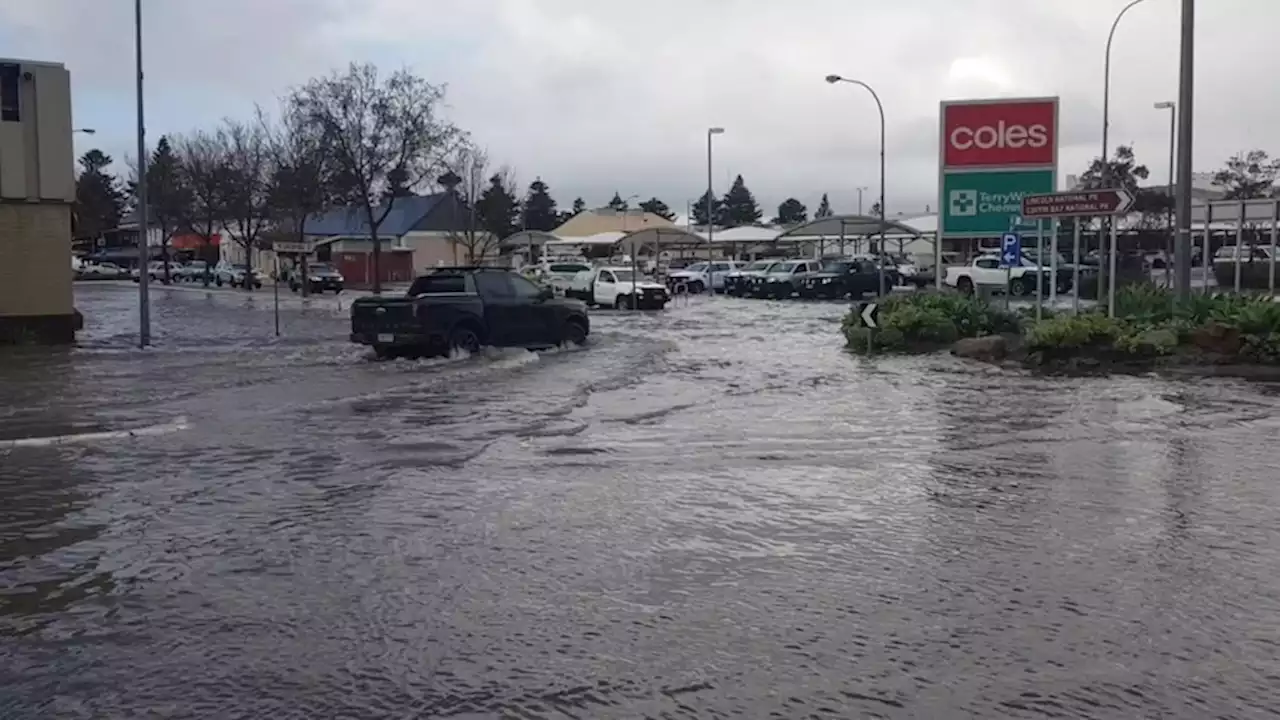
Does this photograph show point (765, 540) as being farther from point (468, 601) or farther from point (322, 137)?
point (322, 137)

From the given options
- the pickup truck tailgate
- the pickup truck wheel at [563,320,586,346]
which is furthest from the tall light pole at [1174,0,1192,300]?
the pickup truck tailgate

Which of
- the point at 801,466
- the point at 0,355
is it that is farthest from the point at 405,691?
the point at 0,355

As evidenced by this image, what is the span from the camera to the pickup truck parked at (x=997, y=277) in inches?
1772

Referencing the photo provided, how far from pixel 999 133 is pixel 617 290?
1940 cm

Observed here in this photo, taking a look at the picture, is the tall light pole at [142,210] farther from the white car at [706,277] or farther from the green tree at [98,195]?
the green tree at [98,195]

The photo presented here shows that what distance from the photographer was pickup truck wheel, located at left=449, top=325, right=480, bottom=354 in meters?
21.7

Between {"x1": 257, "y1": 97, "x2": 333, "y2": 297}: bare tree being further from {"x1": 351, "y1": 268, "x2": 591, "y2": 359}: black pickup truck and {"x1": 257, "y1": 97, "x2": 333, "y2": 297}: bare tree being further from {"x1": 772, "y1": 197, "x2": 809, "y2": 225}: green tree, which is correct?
{"x1": 772, "y1": 197, "x2": 809, "y2": 225}: green tree

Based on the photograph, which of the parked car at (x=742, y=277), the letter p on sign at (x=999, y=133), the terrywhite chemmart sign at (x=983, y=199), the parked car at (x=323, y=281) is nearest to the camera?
the letter p on sign at (x=999, y=133)

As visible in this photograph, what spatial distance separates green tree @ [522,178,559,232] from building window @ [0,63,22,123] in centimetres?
9973

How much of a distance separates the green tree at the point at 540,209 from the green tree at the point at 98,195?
39.5m

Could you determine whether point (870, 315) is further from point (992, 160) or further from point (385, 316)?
point (385, 316)

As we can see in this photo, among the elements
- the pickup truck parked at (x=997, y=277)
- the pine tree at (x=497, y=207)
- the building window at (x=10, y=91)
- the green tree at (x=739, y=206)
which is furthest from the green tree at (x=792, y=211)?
the building window at (x=10, y=91)

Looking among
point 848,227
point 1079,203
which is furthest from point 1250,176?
point 1079,203

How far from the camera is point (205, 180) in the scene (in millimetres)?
64125
